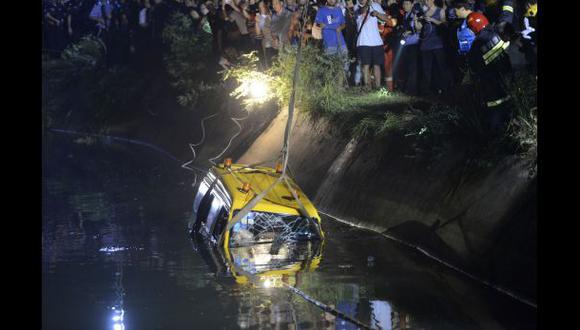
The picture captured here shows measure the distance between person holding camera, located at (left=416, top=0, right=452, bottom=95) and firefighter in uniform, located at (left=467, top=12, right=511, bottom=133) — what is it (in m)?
3.72

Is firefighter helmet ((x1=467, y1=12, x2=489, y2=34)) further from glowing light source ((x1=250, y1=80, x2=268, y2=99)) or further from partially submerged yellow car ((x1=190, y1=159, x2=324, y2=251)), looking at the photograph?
glowing light source ((x1=250, y1=80, x2=268, y2=99))

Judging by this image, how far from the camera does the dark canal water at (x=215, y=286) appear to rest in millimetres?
11828

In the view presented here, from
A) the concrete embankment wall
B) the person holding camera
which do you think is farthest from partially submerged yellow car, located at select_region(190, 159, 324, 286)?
the person holding camera

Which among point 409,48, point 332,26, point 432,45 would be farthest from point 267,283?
point 332,26

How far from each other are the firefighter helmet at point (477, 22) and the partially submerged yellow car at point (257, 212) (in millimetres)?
3834

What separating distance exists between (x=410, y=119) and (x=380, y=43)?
145 inches

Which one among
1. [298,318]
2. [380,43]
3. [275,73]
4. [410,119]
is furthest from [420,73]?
[298,318]

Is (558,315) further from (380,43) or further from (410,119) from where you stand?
(380,43)

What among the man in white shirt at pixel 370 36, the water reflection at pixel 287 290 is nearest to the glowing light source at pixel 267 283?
the water reflection at pixel 287 290

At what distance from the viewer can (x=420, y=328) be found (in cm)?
1141

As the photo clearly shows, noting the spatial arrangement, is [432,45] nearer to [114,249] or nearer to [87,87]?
[114,249]

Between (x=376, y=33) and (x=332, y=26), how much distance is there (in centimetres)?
145

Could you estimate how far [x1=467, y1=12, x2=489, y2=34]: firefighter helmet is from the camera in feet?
55.2

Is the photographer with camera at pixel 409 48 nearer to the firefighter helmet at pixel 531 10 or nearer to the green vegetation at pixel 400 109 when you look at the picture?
the green vegetation at pixel 400 109
